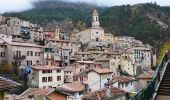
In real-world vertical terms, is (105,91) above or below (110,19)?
below

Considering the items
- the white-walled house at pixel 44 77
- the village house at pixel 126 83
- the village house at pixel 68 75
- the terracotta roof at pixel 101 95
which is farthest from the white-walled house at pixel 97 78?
the terracotta roof at pixel 101 95

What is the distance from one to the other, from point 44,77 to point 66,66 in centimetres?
1281

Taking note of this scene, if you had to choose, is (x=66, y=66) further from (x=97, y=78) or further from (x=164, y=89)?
(x=164, y=89)

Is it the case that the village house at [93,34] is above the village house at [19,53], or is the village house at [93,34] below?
above

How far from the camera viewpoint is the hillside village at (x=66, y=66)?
40.0m

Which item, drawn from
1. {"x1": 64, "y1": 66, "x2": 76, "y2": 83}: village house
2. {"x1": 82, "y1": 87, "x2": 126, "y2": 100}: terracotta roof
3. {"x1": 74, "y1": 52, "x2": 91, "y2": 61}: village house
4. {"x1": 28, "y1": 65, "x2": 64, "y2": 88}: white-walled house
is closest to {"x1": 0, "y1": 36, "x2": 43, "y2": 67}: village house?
{"x1": 28, "y1": 65, "x2": 64, "y2": 88}: white-walled house

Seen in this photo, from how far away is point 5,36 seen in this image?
61750 mm

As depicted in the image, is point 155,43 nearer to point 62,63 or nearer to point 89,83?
point 62,63

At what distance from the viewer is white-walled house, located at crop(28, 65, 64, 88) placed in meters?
51.8

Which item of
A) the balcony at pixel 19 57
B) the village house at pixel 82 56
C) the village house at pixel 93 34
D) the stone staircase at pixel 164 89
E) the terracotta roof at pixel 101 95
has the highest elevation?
the village house at pixel 93 34

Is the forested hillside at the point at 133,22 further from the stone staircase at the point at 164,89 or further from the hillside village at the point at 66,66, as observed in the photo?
the stone staircase at the point at 164,89

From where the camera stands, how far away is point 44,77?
5253cm

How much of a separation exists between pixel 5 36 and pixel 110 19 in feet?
332

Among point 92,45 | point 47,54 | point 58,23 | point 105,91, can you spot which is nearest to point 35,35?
point 47,54
